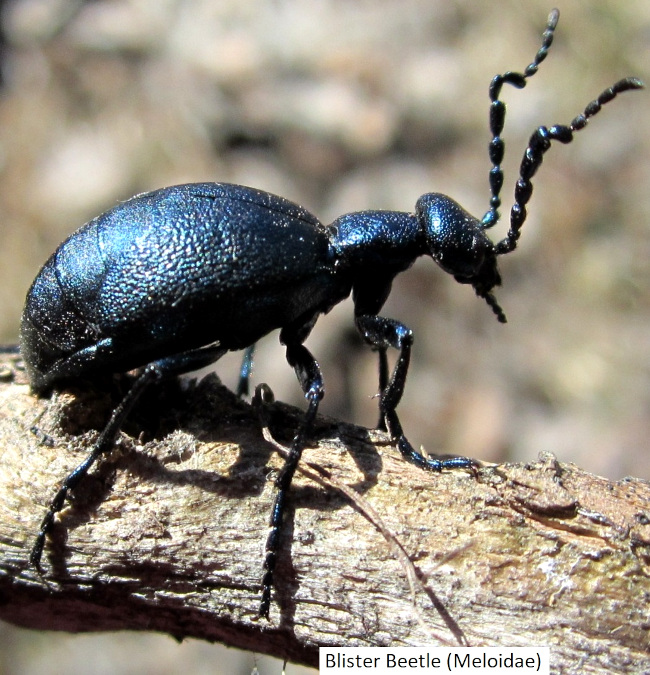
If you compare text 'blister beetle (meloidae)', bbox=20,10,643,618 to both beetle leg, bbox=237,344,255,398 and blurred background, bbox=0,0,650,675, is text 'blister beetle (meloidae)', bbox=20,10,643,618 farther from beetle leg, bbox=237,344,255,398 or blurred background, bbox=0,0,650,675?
blurred background, bbox=0,0,650,675

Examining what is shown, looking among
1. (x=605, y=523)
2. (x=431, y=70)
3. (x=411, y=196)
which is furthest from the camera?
(x=431, y=70)

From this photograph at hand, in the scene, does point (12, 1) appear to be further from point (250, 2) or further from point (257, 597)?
point (257, 597)

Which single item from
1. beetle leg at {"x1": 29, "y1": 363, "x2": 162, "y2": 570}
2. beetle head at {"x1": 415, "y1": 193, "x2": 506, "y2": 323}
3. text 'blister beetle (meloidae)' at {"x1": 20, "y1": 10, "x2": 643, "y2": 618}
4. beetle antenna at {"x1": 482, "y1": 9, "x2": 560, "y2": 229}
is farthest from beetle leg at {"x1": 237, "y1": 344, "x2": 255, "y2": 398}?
beetle antenna at {"x1": 482, "y1": 9, "x2": 560, "y2": 229}

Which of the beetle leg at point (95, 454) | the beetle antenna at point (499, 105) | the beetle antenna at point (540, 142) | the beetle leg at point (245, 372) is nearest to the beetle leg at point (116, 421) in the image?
the beetle leg at point (95, 454)

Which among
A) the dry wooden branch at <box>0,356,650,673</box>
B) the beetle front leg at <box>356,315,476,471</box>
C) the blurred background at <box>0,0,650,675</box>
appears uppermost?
the blurred background at <box>0,0,650,675</box>

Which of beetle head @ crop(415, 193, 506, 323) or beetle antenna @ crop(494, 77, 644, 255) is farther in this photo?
beetle head @ crop(415, 193, 506, 323)

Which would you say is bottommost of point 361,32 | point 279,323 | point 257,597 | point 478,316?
point 257,597

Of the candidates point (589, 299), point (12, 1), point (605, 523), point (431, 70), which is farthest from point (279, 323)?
point (12, 1)

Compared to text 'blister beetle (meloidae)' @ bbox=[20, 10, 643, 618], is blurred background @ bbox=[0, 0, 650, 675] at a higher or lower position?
higher

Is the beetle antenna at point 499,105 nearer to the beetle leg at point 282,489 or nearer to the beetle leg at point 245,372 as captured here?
the beetle leg at point 282,489
